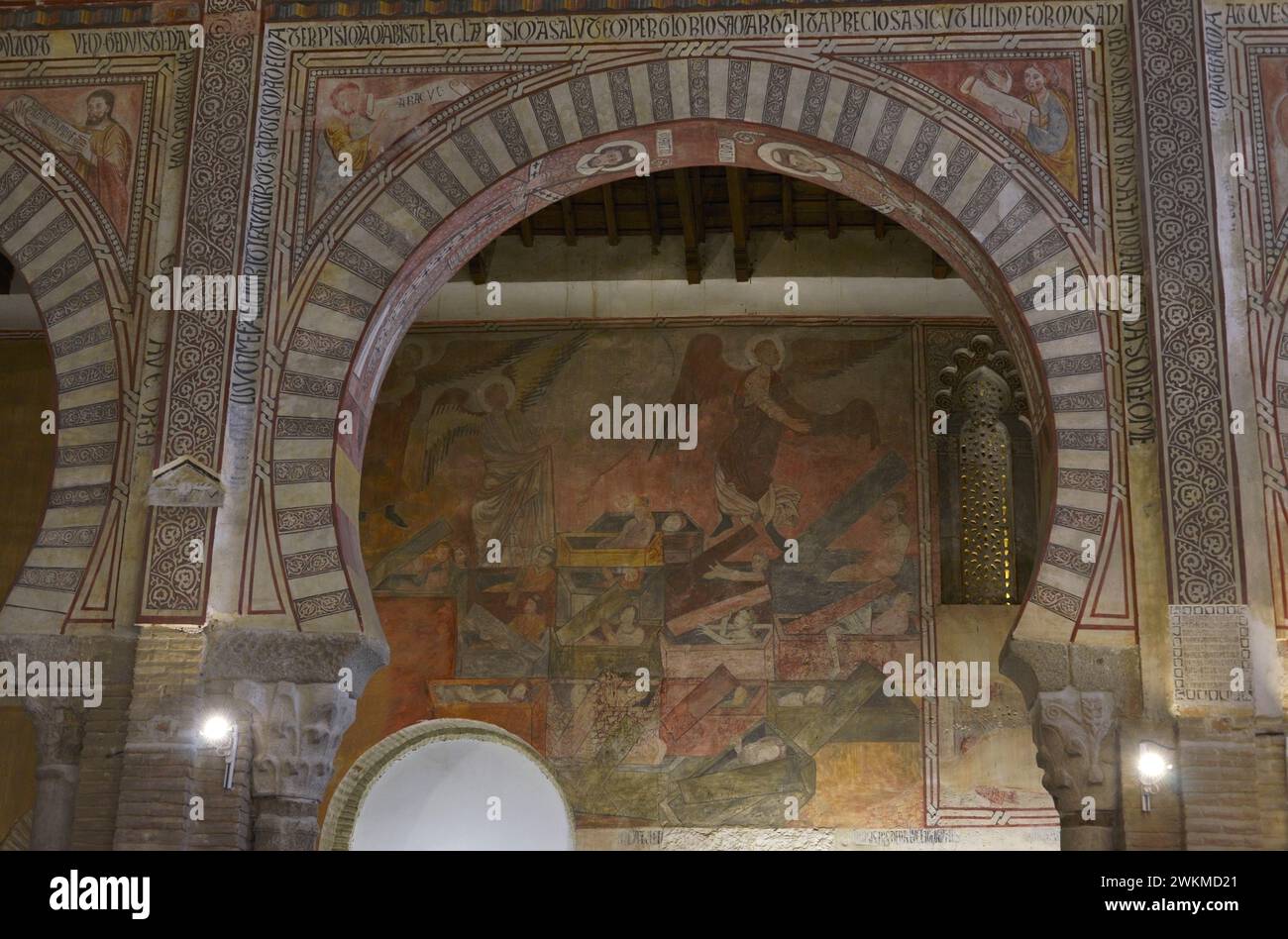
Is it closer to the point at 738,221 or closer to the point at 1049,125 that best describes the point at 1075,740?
the point at 1049,125

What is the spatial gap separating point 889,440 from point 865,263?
50.5 inches

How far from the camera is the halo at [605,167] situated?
28.3ft

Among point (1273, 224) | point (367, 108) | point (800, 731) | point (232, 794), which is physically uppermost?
point (367, 108)

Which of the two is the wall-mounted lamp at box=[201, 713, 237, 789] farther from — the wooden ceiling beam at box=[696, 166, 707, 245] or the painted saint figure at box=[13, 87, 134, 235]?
the wooden ceiling beam at box=[696, 166, 707, 245]

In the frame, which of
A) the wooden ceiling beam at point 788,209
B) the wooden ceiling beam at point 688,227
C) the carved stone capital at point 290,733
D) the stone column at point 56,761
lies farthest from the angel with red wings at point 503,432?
the stone column at point 56,761

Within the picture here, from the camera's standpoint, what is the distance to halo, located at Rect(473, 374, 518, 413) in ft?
39.3

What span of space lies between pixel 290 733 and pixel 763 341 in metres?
5.49

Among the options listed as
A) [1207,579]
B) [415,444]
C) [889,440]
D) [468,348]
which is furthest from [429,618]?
[1207,579]

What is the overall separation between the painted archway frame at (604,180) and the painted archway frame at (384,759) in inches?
137

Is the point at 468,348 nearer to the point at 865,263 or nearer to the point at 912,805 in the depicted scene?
the point at 865,263

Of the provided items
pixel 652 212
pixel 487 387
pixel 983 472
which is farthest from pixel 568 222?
pixel 983 472

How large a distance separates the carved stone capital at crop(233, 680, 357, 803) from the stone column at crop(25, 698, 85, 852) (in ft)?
2.69

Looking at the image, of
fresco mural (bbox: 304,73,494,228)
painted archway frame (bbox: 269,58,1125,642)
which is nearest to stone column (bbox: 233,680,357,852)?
painted archway frame (bbox: 269,58,1125,642)

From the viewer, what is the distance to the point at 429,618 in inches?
452
